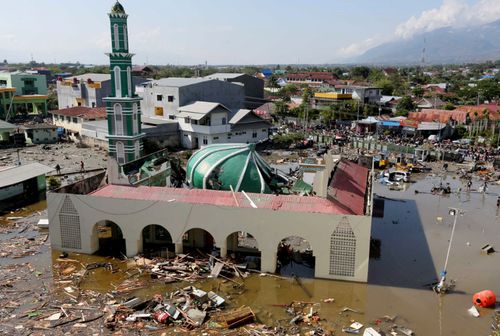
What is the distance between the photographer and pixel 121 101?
26.8 metres

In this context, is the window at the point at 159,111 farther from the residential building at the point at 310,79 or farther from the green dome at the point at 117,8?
the residential building at the point at 310,79

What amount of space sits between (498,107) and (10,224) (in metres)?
60.8

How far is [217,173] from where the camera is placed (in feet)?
76.8

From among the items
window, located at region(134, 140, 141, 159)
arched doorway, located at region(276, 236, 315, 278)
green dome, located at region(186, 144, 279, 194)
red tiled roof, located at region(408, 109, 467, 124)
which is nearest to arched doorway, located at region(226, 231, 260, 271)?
arched doorway, located at region(276, 236, 315, 278)

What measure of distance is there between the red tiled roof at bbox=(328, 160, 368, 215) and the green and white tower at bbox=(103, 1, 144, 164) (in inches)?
498

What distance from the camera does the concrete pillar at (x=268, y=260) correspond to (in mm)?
19438

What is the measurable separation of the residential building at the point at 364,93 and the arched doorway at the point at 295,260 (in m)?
52.4

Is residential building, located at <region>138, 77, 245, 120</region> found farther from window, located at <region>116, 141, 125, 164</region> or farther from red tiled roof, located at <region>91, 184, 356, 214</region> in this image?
red tiled roof, located at <region>91, 184, 356, 214</region>

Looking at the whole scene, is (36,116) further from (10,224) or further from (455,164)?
(455,164)

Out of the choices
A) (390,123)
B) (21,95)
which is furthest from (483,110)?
(21,95)

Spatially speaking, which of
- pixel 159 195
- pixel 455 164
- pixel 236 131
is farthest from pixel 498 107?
pixel 159 195

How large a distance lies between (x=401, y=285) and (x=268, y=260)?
5.81m

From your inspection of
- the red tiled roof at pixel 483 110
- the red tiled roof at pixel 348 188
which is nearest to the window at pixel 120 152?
the red tiled roof at pixel 348 188

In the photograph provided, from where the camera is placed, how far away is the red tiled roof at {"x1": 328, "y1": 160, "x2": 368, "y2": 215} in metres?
19.7
